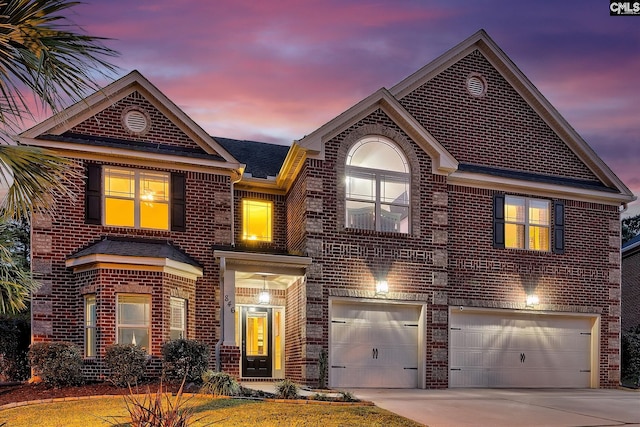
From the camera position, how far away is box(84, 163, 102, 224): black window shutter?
628 inches

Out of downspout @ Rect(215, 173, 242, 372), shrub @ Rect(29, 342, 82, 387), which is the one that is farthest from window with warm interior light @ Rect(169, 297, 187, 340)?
shrub @ Rect(29, 342, 82, 387)

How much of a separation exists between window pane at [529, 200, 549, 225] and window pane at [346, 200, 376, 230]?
18.2ft

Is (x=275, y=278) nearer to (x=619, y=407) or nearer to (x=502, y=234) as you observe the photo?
(x=502, y=234)

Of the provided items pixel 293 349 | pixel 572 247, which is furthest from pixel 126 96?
pixel 572 247

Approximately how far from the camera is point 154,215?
16.8m

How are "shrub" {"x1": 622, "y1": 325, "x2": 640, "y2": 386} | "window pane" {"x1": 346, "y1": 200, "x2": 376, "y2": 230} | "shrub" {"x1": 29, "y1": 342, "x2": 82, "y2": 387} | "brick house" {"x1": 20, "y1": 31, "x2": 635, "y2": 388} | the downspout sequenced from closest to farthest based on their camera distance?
"shrub" {"x1": 29, "y1": 342, "x2": 82, "y2": 387}, "brick house" {"x1": 20, "y1": 31, "x2": 635, "y2": 388}, the downspout, "window pane" {"x1": 346, "y1": 200, "x2": 376, "y2": 230}, "shrub" {"x1": 622, "y1": 325, "x2": 640, "y2": 386}

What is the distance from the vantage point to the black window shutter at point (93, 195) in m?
16.0

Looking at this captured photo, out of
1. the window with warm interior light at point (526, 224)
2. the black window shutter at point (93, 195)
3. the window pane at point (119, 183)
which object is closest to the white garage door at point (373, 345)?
the window with warm interior light at point (526, 224)

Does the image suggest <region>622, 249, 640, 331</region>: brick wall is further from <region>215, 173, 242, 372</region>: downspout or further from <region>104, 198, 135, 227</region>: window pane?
<region>104, 198, 135, 227</region>: window pane

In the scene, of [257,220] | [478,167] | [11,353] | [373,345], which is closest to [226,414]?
[373,345]

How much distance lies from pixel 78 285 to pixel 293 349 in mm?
6089

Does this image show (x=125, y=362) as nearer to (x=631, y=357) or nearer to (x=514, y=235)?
(x=514, y=235)

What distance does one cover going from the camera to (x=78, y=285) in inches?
609

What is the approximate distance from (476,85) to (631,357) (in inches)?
421
